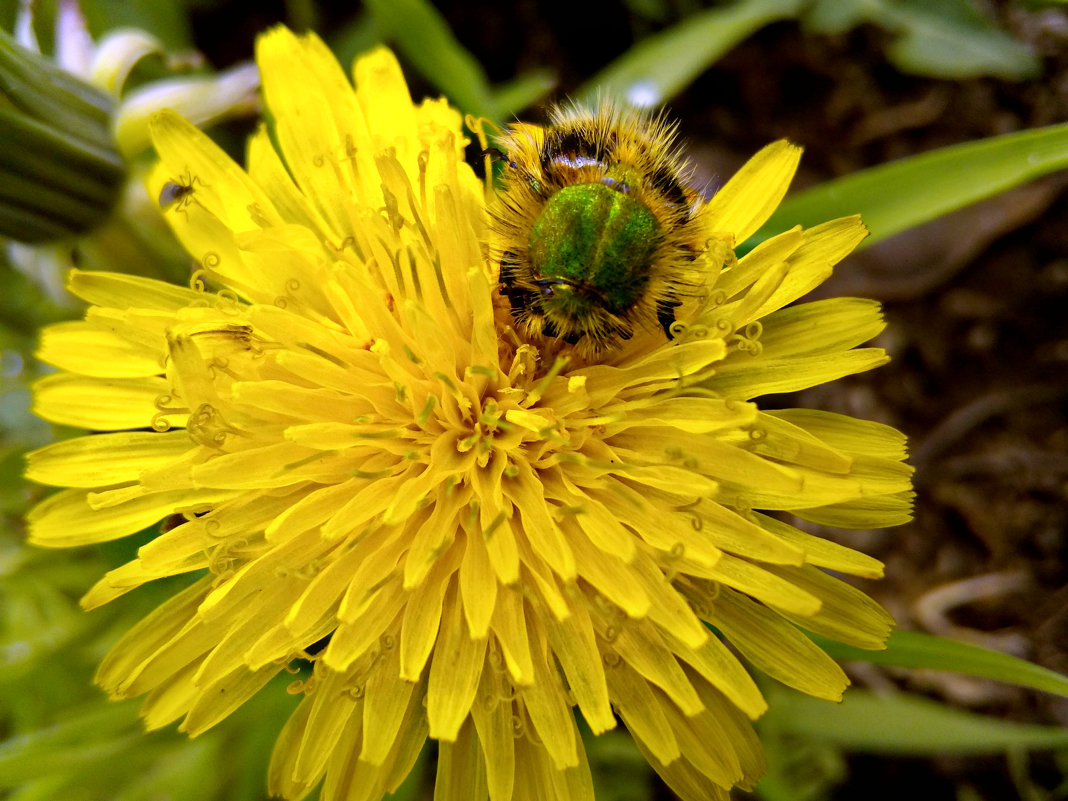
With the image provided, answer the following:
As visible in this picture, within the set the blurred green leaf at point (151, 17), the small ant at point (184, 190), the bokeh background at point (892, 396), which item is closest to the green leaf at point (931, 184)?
the bokeh background at point (892, 396)

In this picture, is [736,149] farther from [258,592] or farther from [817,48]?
[258,592]

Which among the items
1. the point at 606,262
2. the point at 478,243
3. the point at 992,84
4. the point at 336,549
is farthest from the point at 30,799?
the point at 992,84

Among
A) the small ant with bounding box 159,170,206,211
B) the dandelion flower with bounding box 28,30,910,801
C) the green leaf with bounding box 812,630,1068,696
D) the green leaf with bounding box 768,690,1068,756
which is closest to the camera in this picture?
the dandelion flower with bounding box 28,30,910,801

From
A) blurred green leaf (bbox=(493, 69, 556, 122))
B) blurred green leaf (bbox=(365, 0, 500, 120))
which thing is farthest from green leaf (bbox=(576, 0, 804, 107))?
blurred green leaf (bbox=(365, 0, 500, 120))

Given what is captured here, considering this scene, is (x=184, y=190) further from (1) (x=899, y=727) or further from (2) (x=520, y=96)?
(1) (x=899, y=727)

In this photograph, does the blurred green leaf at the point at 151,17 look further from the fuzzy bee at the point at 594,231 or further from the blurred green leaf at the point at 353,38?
the fuzzy bee at the point at 594,231

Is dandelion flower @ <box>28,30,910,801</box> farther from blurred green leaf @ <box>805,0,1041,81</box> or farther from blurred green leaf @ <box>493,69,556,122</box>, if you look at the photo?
blurred green leaf @ <box>805,0,1041,81</box>

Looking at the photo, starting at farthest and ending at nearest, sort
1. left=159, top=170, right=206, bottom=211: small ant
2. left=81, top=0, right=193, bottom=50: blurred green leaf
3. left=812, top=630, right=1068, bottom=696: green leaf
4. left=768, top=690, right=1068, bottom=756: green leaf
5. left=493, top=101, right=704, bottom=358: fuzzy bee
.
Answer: left=81, top=0, right=193, bottom=50: blurred green leaf → left=768, top=690, right=1068, bottom=756: green leaf → left=159, top=170, right=206, bottom=211: small ant → left=812, top=630, right=1068, bottom=696: green leaf → left=493, top=101, right=704, bottom=358: fuzzy bee
